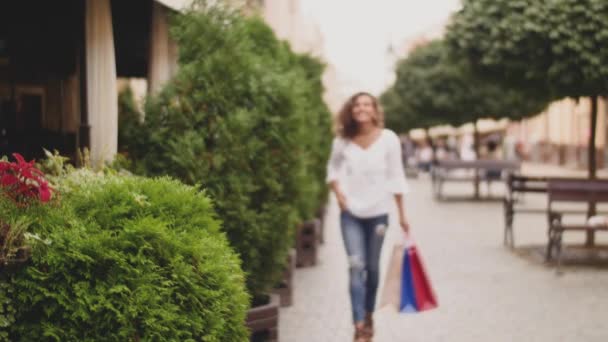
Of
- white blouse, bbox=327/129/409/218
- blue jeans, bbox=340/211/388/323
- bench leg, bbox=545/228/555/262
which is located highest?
white blouse, bbox=327/129/409/218

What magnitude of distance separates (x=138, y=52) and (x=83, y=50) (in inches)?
195

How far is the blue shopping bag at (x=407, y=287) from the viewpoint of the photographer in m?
6.48

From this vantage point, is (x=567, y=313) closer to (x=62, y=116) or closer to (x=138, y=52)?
(x=62, y=116)

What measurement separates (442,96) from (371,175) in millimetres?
23939

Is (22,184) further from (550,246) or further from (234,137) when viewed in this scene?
(550,246)

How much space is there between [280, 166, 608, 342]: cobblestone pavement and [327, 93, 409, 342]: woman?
1.91 ft

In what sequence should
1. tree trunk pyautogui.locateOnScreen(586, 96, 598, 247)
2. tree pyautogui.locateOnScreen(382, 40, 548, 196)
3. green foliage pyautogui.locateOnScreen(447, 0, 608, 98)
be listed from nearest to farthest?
green foliage pyautogui.locateOnScreen(447, 0, 608, 98), tree trunk pyautogui.locateOnScreen(586, 96, 598, 247), tree pyautogui.locateOnScreen(382, 40, 548, 196)

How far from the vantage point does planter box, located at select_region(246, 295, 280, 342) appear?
20.4ft

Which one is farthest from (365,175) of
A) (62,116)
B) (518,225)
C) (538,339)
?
(518,225)

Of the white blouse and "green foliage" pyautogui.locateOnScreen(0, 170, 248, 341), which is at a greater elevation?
the white blouse

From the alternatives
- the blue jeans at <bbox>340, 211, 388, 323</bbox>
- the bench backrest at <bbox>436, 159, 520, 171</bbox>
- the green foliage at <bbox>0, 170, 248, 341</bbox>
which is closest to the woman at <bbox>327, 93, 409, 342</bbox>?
the blue jeans at <bbox>340, 211, 388, 323</bbox>

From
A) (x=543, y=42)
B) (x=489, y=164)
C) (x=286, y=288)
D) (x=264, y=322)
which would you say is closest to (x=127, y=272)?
(x=264, y=322)

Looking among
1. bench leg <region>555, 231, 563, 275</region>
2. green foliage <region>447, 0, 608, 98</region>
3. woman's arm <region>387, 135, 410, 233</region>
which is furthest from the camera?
green foliage <region>447, 0, 608, 98</region>

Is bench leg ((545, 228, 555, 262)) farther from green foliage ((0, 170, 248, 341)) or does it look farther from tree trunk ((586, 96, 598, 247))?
green foliage ((0, 170, 248, 341))
